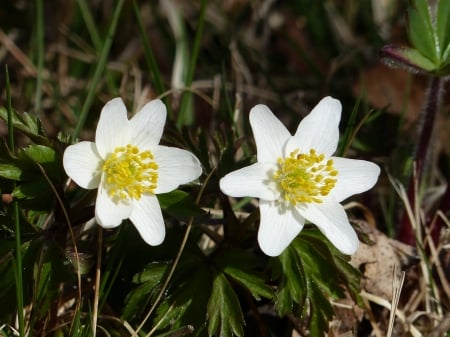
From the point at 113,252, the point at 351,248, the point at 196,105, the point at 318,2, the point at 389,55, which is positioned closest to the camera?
the point at 351,248

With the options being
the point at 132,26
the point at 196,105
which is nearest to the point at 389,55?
the point at 196,105

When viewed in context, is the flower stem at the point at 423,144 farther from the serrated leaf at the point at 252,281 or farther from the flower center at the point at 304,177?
the serrated leaf at the point at 252,281

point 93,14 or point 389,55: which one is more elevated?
point 389,55

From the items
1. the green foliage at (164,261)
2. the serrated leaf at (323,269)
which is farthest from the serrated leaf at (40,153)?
→ the serrated leaf at (323,269)

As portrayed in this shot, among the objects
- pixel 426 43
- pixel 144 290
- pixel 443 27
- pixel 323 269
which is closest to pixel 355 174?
pixel 323 269

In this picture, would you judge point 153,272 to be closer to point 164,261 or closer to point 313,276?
point 164,261

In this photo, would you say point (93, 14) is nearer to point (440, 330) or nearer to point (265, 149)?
point (265, 149)

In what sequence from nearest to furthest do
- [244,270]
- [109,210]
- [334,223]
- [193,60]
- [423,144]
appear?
[109,210]
[334,223]
[244,270]
[423,144]
[193,60]
